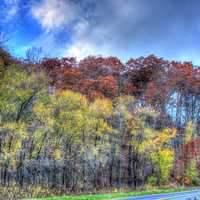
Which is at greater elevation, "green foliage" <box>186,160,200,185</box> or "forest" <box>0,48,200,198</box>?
"forest" <box>0,48,200,198</box>

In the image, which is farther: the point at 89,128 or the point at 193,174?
the point at 193,174

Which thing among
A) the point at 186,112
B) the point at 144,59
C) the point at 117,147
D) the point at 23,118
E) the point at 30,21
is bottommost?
the point at 117,147

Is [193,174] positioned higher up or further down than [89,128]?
further down

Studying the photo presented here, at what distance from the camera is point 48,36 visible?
3994cm

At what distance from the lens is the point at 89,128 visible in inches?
1255

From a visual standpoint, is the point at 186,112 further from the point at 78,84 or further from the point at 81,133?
the point at 81,133

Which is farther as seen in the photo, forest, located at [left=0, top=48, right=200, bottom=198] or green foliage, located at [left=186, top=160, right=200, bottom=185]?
green foliage, located at [left=186, top=160, right=200, bottom=185]

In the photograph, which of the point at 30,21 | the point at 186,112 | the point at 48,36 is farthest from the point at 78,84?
the point at 186,112

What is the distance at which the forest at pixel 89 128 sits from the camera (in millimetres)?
26906

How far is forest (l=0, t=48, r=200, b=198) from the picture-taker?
26.9 meters

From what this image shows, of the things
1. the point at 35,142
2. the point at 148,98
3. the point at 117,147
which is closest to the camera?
the point at 35,142

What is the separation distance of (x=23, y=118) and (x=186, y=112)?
4605 cm

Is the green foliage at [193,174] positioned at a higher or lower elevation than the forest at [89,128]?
lower

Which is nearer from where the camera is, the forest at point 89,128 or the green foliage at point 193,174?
the forest at point 89,128
